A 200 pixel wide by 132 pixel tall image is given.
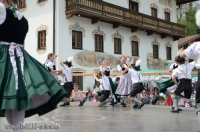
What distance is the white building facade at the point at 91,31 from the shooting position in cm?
1947

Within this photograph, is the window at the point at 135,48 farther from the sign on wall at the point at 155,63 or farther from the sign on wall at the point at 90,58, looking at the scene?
the sign on wall at the point at 90,58

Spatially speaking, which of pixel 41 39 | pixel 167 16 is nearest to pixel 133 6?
pixel 167 16

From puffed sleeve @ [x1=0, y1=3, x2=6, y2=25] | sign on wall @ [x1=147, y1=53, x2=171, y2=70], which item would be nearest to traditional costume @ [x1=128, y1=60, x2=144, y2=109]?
puffed sleeve @ [x1=0, y1=3, x2=6, y2=25]

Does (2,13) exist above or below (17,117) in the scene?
above

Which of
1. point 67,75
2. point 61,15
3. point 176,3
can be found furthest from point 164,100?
point 176,3

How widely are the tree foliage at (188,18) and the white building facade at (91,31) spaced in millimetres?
20522

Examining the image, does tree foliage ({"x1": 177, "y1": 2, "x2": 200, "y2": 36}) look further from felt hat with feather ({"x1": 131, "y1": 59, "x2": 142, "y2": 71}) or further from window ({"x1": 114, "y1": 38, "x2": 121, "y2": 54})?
felt hat with feather ({"x1": 131, "y1": 59, "x2": 142, "y2": 71})

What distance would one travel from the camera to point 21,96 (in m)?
3.06

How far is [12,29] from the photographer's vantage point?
3.35m

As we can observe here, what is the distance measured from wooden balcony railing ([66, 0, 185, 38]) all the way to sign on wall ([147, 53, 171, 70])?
2.47m

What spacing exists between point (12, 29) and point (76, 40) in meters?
17.0

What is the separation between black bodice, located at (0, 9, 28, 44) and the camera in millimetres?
3299

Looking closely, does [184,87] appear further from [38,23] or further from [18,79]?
[38,23]

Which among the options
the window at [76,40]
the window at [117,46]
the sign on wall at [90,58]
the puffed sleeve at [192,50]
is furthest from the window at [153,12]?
the puffed sleeve at [192,50]
